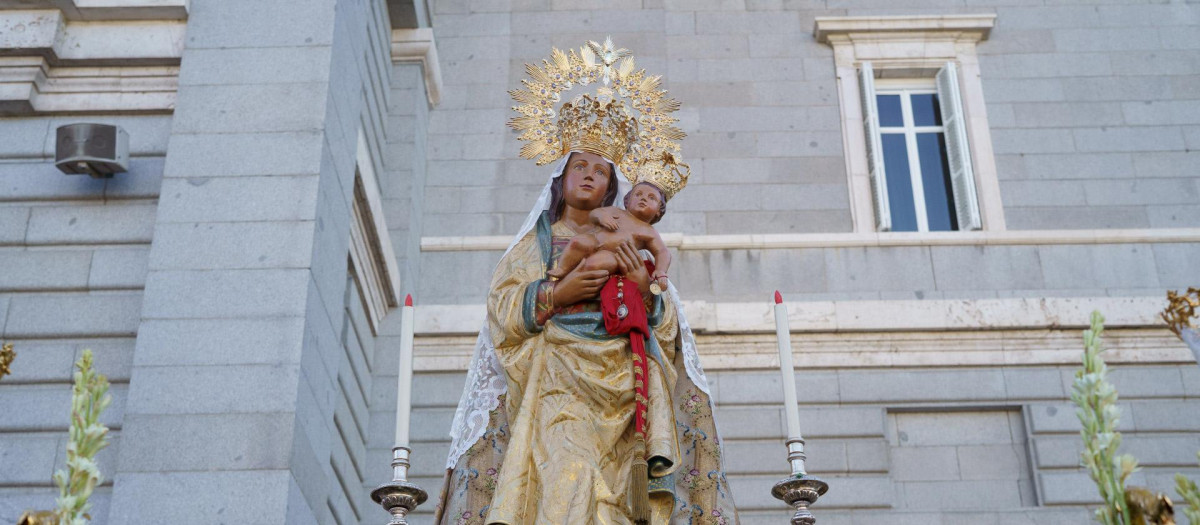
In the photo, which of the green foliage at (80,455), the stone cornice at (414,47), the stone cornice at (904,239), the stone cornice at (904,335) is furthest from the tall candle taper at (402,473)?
the stone cornice at (414,47)

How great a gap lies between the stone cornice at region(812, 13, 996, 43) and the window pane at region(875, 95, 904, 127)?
2.13 ft

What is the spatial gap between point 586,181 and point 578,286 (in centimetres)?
79

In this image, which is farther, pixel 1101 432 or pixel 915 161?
pixel 915 161

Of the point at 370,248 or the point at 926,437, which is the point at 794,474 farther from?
the point at 926,437

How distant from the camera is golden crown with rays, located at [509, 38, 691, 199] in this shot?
24.3 ft

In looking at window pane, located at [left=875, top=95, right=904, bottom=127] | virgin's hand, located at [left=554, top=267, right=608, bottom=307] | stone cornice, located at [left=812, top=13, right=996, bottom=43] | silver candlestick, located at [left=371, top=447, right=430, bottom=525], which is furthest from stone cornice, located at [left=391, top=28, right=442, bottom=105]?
silver candlestick, located at [left=371, top=447, right=430, bottom=525]

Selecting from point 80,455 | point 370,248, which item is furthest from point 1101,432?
point 370,248

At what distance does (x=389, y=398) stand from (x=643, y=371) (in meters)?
6.14

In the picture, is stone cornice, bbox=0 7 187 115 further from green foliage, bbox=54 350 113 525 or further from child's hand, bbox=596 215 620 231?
green foliage, bbox=54 350 113 525

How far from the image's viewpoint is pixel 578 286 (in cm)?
656

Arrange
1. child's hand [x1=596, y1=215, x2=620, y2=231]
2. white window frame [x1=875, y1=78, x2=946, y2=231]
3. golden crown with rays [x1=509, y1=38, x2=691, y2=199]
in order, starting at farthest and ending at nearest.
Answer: white window frame [x1=875, y1=78, x2=946, y2=231] < golden crown with rays [x1=509, y1=38, x2=691, y2=199] < child's hand [x1=596, y1=215, x2=620, y2=231]

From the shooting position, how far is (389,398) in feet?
39.7

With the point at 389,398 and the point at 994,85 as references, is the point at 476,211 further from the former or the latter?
the point at 994,85

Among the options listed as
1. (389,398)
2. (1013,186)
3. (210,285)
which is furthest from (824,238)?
(210,285)
